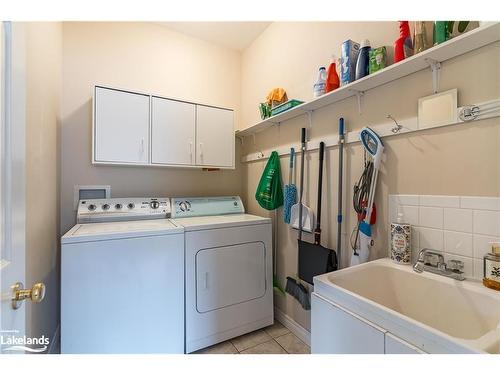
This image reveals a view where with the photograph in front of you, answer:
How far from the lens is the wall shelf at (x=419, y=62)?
0.94 m

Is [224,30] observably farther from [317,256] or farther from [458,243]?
[458,243]

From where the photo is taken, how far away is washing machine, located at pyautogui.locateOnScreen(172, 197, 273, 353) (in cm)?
175

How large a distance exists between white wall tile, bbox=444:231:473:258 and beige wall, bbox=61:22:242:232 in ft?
6.71

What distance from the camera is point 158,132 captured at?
2.08 meters

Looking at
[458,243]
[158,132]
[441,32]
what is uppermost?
[441,32]

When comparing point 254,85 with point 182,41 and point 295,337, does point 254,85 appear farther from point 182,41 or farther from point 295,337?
point 295,337

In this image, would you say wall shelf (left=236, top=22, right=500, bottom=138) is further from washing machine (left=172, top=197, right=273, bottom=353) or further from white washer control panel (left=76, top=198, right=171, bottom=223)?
white washer control panel (left=76, top=198, right=171, bottom=223)

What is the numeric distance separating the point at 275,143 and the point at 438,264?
1.57 meters

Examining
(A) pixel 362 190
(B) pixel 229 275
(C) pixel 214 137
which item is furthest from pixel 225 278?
(C) pixel 214 137

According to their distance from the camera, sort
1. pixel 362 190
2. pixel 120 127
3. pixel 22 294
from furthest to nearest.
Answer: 1. pixel 120 127
2. pixel 362 190
3. pixel 22 294

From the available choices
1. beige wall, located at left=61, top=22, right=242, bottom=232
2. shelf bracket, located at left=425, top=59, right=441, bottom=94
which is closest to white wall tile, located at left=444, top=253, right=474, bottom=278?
shelf bracket, located at left=425, top=59, right=441, bottom=94

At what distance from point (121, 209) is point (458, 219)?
7.62ft
